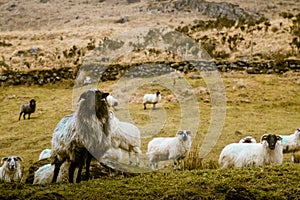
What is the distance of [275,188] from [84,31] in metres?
48.3

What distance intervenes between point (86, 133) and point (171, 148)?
5.59m

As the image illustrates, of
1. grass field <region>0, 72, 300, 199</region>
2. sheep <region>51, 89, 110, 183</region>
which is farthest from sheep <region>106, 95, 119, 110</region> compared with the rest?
sheep <region>51, 89, 110, 183</region>

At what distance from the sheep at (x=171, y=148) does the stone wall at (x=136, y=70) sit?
17.7 m

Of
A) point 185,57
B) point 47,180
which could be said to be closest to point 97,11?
point 185,57

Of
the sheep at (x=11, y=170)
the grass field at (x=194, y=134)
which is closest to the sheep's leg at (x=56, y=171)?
the grass field at (x=194, y=134)

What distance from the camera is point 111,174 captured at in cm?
777

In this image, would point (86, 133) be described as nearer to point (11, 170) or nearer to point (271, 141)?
point (11, 170)

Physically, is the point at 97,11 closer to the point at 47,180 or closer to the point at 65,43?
the point at 65,43

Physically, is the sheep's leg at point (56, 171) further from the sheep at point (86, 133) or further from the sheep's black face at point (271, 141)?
the sheep's black face at point (271, 141)

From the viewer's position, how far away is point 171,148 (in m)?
12.1

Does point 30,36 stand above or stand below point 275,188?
above

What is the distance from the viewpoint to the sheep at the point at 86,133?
686 cm

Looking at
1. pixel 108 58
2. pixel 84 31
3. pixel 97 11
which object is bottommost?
pixel 108 58

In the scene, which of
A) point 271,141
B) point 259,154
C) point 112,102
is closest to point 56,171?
point 259,154
